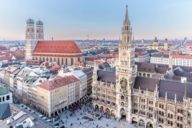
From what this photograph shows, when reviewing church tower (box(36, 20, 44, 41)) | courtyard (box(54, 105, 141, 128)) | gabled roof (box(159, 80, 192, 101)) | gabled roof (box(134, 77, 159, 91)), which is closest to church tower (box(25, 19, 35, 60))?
church tower (box(36, 20, 44, 41))

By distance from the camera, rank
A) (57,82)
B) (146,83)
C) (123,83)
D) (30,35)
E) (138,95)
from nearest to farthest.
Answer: (138,95) < (146,83) < (123,83) < (57,82) < (30,35)

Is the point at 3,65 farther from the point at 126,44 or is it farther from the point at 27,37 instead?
the point at 126,44

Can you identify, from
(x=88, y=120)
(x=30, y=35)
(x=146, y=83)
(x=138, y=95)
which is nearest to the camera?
(x=138, y=95)

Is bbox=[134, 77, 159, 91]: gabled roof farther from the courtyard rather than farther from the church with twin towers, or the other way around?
the church with twin towers

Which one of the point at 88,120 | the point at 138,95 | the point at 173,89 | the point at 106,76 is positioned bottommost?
the point at 88,120

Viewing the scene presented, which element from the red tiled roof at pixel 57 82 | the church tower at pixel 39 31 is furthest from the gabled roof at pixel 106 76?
the church tower at pixel 39 31

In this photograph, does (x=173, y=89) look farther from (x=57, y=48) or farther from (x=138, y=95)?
(x=57, y=48)

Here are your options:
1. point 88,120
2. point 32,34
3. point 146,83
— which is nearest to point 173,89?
point 146,83
